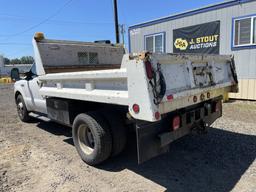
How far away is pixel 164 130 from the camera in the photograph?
10.6 feet

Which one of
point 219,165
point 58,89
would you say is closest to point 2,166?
point 58,89

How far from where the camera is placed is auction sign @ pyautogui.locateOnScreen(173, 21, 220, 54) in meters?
9.72

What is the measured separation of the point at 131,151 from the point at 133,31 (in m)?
9.87

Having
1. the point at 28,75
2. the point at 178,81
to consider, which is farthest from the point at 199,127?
the point at 28,75

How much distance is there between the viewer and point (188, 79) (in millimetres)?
3193

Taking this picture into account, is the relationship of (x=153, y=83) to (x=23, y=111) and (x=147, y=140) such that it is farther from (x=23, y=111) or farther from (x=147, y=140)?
(x=23, y=111)

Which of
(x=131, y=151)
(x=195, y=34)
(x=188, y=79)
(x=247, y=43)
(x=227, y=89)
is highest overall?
(x=195, y=34)

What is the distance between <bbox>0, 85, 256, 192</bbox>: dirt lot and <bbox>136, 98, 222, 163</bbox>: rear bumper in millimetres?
556

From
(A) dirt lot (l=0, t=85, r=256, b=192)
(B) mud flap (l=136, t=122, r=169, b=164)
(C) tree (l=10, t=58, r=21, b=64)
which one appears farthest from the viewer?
(C) tree (l=10, t=58, r=21, b=64)

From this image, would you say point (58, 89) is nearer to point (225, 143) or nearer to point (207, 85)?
point (207, 85)

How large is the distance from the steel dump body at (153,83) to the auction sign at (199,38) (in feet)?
19.6

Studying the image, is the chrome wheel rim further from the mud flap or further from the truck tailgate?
the truck tailgate

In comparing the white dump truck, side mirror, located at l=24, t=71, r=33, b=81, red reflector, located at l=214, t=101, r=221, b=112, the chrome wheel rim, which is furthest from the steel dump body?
side mirror, located at l=24, t=71, r=33, b=81

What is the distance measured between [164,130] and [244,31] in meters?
7.66
